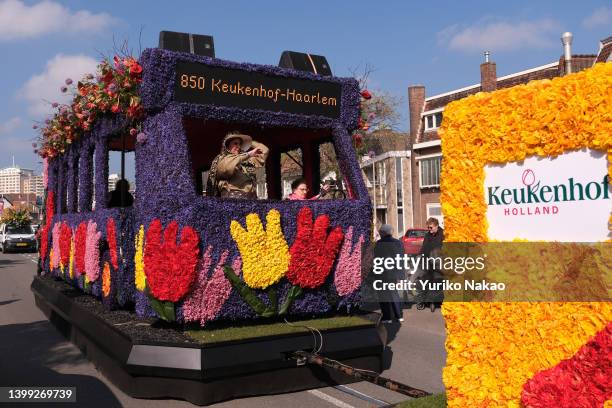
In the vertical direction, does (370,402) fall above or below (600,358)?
below

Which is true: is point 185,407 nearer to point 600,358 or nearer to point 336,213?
point 336,213

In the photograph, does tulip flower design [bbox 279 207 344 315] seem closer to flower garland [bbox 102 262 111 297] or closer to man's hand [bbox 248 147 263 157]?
man's hand [bbox 248 147 263 157]

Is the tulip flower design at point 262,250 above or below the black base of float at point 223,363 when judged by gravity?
above

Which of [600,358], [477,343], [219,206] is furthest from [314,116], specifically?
[600,358]

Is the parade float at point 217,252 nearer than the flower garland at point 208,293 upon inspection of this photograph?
Yes

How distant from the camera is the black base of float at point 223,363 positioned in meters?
4.71

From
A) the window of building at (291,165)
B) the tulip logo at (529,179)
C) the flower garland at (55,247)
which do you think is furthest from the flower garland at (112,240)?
the tulip logo at (529,179)

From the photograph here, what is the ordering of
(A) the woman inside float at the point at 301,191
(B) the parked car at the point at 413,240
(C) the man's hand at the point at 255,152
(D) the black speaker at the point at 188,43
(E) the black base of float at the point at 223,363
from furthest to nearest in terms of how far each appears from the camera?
(B) the parked car at the point at 413,240
(A) the woman inside float at the point at 301,191
(C) the man's hand at the point at 255,152
(D) the black speaker at the point at 188,43
(E) the black base of float at the point at 223,363

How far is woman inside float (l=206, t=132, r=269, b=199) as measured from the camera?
584cm

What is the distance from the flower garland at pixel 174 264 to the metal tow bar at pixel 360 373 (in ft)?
3.90

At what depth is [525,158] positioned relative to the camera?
9.61 feet

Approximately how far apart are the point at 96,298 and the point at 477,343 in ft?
18.3

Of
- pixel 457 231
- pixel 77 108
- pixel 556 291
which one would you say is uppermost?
pixel 77 108

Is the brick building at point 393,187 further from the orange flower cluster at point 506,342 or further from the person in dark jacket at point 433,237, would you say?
the orange flower cluster at point 506,342
